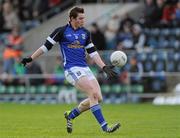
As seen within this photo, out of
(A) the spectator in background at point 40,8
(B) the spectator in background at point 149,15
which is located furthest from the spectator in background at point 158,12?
(A) the spectator in background at point 40,8

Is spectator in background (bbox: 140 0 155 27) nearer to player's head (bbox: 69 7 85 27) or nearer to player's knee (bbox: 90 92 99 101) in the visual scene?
player's head (bbox: 69 7 85 27)

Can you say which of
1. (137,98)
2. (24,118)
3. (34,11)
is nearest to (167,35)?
(137,98)

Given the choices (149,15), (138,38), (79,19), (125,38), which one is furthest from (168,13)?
(79,19)

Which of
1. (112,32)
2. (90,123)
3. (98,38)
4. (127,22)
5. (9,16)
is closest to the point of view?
(90,123)

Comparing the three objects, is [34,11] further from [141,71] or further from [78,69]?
[78,69]

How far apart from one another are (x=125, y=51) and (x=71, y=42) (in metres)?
12.8

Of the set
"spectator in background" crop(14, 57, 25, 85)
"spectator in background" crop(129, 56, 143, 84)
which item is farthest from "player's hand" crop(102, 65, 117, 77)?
"spectator in background" crop(14, 57, 25, 85)

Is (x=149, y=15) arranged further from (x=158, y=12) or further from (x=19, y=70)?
(x=19, y=70)

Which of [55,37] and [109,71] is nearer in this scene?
[109,71]

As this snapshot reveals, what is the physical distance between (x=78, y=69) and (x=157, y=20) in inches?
590

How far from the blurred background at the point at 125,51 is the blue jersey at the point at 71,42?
12031mm

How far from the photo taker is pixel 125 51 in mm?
27281

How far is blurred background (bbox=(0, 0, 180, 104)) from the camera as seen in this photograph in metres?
26.6

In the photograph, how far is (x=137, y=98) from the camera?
27000mm
